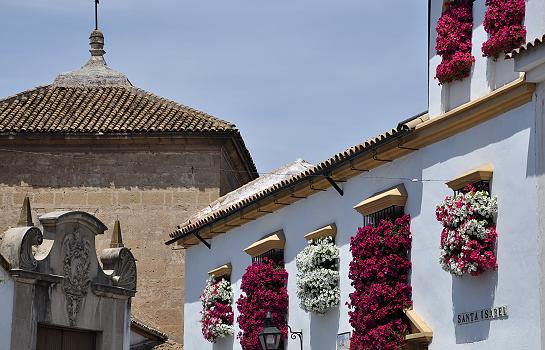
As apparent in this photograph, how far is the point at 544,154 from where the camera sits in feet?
59.2

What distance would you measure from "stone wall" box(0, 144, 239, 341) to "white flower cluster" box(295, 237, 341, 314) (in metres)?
10.8

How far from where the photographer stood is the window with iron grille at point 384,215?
21859 millimetres

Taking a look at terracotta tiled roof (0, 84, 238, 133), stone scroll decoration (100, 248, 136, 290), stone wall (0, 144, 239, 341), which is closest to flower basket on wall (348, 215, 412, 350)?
stone scroll decoration (100, 248, 136, 290)

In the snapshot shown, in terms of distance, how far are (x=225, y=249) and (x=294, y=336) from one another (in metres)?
3.96

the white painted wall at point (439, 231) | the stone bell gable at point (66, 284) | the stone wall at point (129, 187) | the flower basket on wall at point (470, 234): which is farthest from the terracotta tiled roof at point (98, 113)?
the flower basket on wall at point (470, 234)

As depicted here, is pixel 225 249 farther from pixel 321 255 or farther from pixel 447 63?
pixel 447 63

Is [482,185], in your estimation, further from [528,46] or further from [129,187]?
[129,187]

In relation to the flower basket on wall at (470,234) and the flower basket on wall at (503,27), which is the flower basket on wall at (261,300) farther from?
the flower basket on wall at (503,27)

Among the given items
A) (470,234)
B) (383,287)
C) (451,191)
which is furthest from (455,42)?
(383,287)

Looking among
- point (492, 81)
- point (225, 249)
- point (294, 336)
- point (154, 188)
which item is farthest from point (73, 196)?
point (492, 81)

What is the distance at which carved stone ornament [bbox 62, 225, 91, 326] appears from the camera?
840 inches

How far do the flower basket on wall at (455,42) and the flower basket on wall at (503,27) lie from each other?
0.70 metres

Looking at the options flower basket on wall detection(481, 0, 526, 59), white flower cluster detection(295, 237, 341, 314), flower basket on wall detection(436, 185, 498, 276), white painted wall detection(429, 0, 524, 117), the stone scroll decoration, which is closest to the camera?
white painted wall detection(429, 0, 524, 117)

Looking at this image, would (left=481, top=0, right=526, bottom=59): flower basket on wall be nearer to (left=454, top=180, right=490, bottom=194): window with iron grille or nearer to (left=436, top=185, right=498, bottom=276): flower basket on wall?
(left=454, top=180, right=490, bottom=194): window with iron grille
